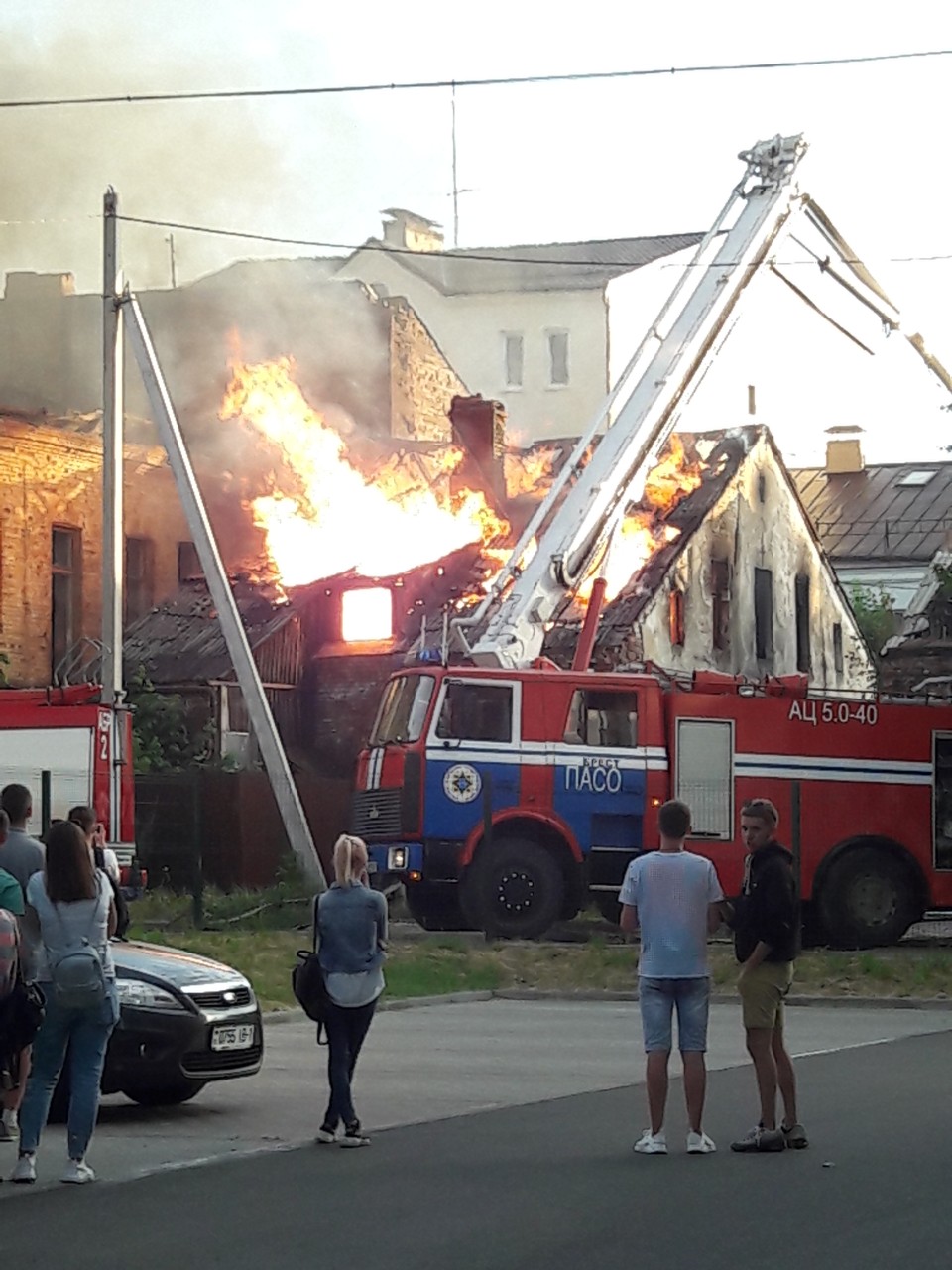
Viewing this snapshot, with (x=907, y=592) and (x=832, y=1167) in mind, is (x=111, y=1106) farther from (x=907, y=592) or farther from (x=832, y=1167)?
(x=907, y=592)

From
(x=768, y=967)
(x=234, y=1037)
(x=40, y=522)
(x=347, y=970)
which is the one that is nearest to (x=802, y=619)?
(x=40, y=522)

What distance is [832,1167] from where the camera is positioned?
10.3 meters


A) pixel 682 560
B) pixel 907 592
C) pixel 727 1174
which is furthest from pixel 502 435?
pixel 727 1174

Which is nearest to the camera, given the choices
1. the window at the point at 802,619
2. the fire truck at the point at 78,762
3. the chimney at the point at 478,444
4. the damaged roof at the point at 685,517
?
the fire truck at the point at 78,762

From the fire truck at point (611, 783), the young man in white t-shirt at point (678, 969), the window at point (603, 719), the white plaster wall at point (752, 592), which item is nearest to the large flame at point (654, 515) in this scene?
the white plaster wall at point (752, 592)

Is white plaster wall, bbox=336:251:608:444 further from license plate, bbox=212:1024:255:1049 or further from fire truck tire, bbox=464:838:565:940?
license plate, bbox=212:1024:255:1049

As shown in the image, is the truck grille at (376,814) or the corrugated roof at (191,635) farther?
the corrugated roof at (191,635)

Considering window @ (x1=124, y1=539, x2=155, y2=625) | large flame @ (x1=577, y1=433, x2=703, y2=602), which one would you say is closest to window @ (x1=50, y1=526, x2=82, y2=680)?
window @ (x1=124, y1=539, x2=155, y2=625)

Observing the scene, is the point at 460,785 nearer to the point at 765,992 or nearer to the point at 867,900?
the point at 867,900

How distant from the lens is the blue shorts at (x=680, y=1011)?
35.6 ft

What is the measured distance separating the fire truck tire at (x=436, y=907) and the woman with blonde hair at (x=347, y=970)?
45.1 ft

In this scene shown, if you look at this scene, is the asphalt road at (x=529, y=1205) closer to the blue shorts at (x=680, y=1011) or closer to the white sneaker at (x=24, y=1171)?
the white sneaker at (x=24, y=1171)

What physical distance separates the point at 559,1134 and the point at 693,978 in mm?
1400

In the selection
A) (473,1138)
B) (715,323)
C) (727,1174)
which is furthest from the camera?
(715,323)
